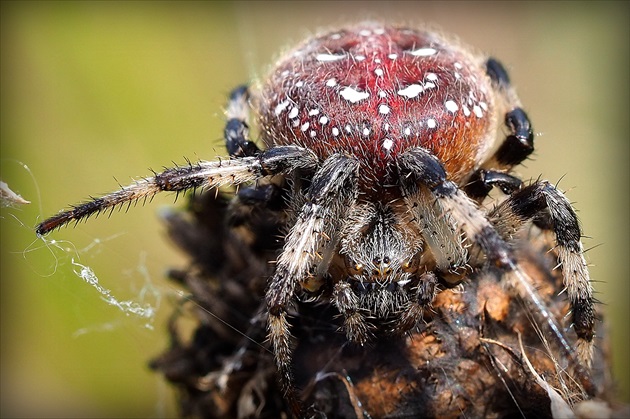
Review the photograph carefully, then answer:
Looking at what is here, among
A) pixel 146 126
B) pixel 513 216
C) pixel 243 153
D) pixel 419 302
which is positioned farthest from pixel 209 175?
pixel 146 126

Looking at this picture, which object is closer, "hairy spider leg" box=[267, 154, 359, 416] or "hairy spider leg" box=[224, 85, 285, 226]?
"hairy spider leg" box=[267, 154, 359, 416]

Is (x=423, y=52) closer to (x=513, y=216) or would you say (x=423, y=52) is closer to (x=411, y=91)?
(x=411, y=91)

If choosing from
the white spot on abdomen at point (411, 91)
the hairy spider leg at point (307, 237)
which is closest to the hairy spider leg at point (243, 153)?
the hairy spider leg at point (307, 237)

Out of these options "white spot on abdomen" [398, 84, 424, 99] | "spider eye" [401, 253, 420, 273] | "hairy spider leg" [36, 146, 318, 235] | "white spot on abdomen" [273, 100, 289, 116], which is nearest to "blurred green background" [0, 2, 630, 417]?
"hairy spider leg" [36, 146, 318, 235]

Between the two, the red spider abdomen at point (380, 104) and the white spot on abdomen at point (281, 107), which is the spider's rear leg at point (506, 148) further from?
the white spot on abdomen at point (281, 107)

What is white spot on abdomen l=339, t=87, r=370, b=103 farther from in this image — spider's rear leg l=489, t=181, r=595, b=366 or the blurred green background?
the blurred green background
